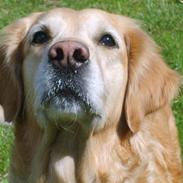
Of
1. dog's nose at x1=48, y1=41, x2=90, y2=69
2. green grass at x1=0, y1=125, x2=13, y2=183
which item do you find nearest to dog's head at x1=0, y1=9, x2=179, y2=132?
dog's nose at x1=48, y1=41, x2=90, y2=69

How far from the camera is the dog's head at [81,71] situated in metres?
4.85

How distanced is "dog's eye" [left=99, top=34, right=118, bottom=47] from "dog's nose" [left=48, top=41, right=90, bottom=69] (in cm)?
40

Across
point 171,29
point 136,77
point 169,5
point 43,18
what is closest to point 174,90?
point 136,77

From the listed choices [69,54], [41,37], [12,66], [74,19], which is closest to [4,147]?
[12,66]

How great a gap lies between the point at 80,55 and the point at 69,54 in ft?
0.27

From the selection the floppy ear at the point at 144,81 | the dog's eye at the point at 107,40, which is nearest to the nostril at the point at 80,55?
the dog's eye at the point at 107,40

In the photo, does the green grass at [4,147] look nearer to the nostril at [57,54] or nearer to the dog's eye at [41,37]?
the dog's eye at [41,37]

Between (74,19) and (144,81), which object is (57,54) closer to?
(74,19)

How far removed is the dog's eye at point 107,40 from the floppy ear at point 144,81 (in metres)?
0.24

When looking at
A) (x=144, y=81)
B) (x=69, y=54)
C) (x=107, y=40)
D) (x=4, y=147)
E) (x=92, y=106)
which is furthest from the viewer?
(x=4, y=147)

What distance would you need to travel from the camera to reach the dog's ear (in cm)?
537

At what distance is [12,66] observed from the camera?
5418 millimetres

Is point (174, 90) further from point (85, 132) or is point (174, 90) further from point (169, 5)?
point (169, 5)

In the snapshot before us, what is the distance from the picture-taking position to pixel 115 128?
5.30m
